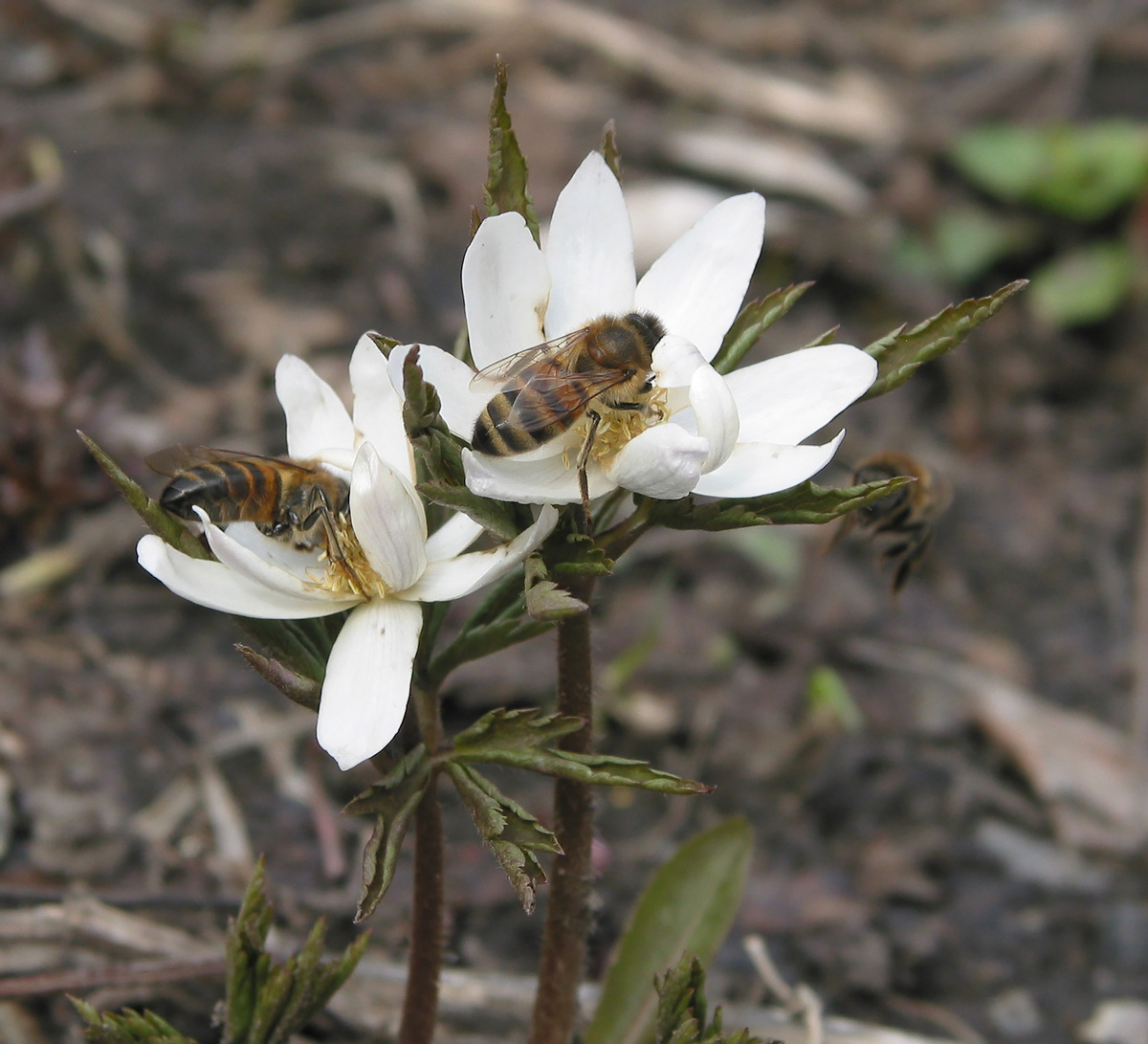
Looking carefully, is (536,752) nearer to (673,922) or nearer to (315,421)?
(315,421)

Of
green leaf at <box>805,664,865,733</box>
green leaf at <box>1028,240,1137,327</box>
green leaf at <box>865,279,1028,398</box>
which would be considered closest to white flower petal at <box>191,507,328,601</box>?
green leaf at <box>865,279,1028,398</box>

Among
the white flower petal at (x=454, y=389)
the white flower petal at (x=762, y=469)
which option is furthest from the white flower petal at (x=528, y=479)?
the white flower petal at (x=762, y=469)

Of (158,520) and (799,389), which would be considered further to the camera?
(799,389)

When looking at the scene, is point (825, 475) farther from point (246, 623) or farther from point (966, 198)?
point (966, 198)

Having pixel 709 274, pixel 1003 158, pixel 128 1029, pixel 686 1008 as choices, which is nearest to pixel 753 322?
pixel 709 274

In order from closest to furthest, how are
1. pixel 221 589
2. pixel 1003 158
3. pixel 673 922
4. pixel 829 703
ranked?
pixel 221 589
pixel 673 922
pixel 829 703
pixel 1003 158

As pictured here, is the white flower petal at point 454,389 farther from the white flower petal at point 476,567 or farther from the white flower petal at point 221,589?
the white flower petal at point 221,589

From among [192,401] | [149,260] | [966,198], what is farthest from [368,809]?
[966,198]
